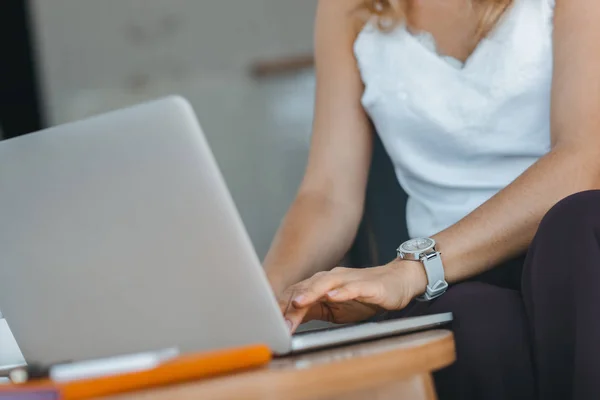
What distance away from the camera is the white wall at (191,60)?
3.46 metres

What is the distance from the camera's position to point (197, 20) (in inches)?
139

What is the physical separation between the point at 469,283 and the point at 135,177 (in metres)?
0.47

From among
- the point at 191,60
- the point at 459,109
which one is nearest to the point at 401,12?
the point at 459,109

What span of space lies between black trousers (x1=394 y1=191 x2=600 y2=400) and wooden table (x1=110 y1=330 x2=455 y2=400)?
0.59 ft

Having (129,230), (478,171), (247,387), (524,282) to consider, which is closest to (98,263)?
(129,230)

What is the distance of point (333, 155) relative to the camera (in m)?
1.33

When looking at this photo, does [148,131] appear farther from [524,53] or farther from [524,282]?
[524,53]

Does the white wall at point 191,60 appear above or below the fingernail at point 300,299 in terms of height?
below

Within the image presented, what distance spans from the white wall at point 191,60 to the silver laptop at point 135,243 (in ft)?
8.94

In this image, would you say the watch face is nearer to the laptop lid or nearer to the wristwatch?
the wristwatch

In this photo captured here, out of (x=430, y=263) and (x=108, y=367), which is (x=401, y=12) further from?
(x=108, y=367)

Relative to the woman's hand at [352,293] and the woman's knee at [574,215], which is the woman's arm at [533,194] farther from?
the woman's knee at [574,215]

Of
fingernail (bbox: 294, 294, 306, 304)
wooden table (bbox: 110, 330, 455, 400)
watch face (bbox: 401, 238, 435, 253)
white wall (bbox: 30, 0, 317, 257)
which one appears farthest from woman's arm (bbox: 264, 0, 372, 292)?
white wall (bbox: 30, 0, 317, 257)

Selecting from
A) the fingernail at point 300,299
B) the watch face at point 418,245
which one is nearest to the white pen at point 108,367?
the fingernail at point 300,299
